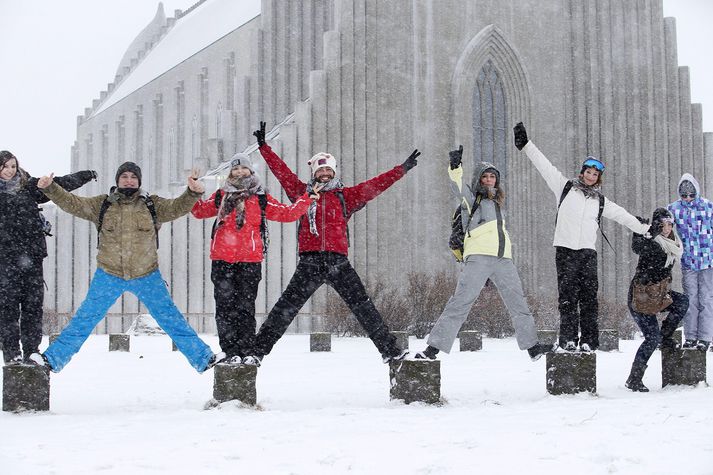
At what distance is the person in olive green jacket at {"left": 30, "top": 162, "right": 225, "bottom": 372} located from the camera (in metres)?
6.62

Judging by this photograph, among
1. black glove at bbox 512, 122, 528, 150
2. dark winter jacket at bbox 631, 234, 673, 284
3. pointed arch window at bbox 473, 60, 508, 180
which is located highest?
pointed arch window at bbox 473, 60, 508, 180

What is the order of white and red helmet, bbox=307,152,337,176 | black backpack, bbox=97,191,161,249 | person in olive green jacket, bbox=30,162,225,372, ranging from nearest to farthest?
person in olive green jacket, bbox=30,162,225,372 < black backpack, bbox=97,191,161,249 < white and red helmet, bbox=307,152,337,176

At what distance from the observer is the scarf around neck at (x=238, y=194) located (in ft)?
23.2

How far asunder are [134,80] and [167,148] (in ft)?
27.8

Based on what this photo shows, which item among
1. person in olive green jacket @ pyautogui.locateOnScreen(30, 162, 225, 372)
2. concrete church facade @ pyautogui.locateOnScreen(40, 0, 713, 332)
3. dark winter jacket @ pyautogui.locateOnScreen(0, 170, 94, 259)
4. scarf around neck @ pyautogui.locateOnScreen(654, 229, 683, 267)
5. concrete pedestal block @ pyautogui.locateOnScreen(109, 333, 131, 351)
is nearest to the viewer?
person in olive green jacket @ pyautogui.locateOnScreen(30, 162, 225, 372)

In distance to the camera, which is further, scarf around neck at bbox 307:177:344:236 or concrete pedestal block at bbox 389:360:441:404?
scarf around neck at bbox 307:177:344:236

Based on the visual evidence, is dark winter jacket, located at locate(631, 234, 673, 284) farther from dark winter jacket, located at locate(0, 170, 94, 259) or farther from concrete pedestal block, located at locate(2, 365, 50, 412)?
concrete pedestal block, located at locate(2, 365, 50, 412)

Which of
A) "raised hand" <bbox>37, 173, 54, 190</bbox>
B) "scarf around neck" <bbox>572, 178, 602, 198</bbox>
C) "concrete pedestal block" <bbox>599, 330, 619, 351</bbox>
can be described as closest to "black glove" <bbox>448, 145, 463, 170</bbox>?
"scarf around neck" <bbox>572, 178, 602, 198</bbox>

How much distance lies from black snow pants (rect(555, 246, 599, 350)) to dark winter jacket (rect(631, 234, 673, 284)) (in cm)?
70

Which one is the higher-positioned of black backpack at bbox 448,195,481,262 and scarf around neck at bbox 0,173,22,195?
scarf around neck at bbox 0,173,22,195

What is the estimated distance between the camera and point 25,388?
630cm

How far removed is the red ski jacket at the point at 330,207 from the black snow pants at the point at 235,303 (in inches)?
20.7

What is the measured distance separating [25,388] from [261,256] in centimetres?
203

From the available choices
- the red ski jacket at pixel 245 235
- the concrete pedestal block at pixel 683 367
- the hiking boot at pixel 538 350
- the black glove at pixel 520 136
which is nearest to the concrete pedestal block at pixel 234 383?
the red ski jacket at pixel 245 235
